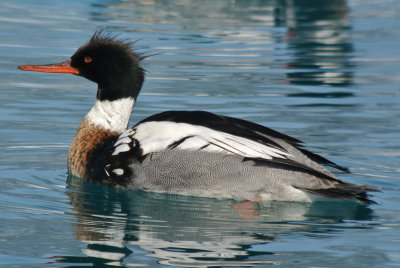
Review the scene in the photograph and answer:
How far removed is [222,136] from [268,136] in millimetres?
419

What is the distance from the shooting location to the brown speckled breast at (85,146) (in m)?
8.05

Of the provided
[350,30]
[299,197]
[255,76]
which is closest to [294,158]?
[299,197]

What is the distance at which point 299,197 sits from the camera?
7.22 meters

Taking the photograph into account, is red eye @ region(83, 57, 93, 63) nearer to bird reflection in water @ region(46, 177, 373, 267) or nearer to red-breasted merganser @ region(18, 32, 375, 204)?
red-breasted merganser @ region(18, 32, 375, 204)

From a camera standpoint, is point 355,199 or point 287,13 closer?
point 355,199

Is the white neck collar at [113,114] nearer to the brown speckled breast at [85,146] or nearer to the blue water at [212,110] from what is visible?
the brown speckled breast at [85,146]

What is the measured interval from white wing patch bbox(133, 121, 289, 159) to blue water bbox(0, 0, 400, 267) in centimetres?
45

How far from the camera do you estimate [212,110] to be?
10922 mm

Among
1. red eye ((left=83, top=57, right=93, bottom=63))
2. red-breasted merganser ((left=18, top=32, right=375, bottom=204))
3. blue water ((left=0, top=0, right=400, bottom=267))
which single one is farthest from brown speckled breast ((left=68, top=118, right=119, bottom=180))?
red eye ((left=83, top=57, right=93, bottom=63))

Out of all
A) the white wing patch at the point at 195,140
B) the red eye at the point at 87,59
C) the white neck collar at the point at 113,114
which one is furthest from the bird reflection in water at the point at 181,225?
the red eye at the point at 87,59

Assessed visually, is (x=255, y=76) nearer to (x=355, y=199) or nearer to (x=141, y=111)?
(x=141, y=111)

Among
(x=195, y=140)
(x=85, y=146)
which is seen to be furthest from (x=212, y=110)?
(x=195, y=140)

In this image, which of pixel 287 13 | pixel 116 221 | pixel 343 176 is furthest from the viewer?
pixel 287 13

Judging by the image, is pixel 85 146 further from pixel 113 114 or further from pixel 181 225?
pixel 181 225
